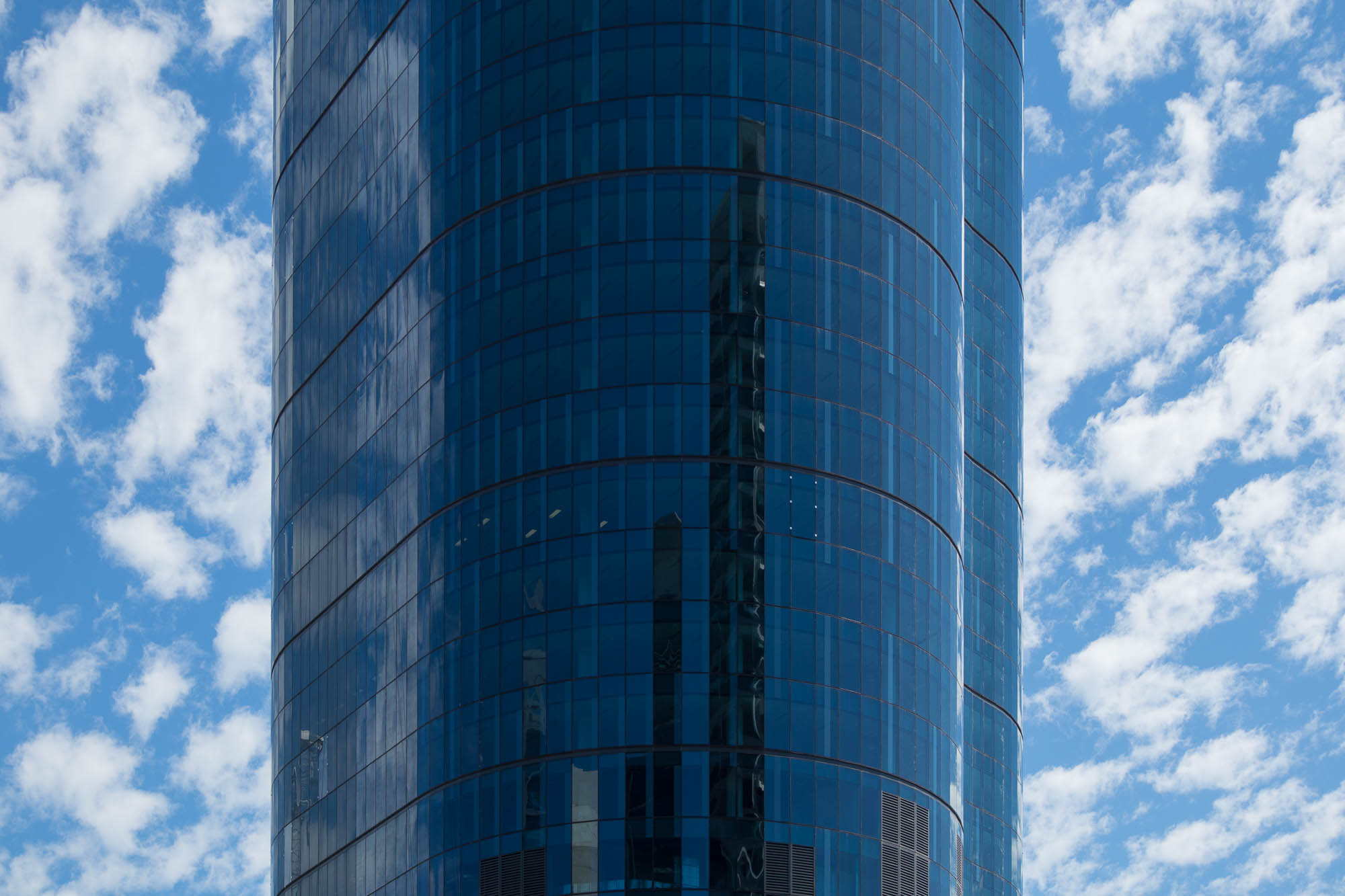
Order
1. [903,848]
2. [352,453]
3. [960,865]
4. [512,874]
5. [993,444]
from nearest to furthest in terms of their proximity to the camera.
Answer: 1. [512,874]
2. [903,848]
3. [960,865]
4. [352,453]
5. [993,444]

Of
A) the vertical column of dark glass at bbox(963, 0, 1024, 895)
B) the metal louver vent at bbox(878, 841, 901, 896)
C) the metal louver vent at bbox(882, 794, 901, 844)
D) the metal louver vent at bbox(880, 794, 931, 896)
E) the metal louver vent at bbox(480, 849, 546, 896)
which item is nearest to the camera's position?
the metal louver vent at bbox(480, 849, 546, 896)

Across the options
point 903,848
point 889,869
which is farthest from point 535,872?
point 903,848

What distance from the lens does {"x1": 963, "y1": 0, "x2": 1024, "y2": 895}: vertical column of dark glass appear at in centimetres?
16350

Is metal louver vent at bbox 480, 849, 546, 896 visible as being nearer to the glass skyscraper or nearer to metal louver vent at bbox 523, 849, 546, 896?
metal louver vent at bbox 523, 849, 546, 896

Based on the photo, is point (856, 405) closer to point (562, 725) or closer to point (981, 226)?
point (562, 725)

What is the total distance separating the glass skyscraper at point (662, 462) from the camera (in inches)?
4429

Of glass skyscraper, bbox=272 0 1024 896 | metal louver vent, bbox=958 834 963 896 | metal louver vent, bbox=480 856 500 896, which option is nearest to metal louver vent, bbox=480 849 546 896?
metal louver vent, bbox=480 856 500 896

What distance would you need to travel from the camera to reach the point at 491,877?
113562mm

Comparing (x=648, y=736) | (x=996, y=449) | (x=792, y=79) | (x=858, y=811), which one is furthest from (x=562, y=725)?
(x=996, y=449)

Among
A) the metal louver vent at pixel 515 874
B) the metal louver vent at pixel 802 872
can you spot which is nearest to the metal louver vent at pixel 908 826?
the metal louver vent at pixel 802 872

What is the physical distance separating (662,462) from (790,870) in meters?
21.1

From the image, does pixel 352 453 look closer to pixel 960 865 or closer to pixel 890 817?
pixel 890 817

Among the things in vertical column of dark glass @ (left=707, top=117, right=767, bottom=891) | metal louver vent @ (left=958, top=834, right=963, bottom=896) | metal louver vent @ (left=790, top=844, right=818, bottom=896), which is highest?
vertical column of dark glass @ (left=707, top=117, right=767, bottom=891)

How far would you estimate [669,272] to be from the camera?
389ft
